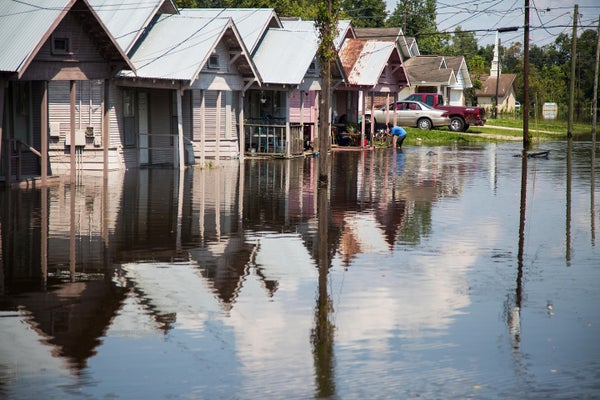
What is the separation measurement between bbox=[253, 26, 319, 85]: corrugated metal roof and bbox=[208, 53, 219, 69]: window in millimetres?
3935

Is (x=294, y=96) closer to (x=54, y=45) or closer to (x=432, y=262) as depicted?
(x=54, y=45)

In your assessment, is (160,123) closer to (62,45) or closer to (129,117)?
(129,117)

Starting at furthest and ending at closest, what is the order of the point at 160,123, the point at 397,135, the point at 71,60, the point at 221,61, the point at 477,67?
the point at 477,67
the point at 397,135
the point at 221,61
the point at 160,123
the point at 71,60

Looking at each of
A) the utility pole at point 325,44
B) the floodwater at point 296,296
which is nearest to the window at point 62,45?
the floodwater at point 296,296

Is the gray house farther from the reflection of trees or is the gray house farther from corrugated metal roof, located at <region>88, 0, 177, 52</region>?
the reflection of trees

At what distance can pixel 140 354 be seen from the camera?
927 cm

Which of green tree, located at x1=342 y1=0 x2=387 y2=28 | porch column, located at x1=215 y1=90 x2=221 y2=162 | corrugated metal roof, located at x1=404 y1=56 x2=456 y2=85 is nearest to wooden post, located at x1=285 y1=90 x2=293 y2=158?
porch column, located at x1=215 y1=90 x2=221 y2=162

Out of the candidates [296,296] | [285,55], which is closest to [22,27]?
[296,296]

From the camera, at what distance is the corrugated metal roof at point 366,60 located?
47.4m

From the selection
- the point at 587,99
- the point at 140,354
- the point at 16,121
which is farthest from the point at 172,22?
the point at 587,99

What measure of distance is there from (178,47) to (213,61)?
2.13 meters

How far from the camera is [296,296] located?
1203 cm

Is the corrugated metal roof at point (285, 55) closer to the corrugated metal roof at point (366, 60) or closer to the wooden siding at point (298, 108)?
the wooden siding at point (298, 108)

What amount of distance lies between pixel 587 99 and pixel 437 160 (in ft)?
342
